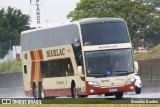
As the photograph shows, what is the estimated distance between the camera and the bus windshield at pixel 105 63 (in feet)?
96.7

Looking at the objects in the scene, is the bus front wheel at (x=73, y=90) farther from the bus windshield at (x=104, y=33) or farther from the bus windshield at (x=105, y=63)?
the bus windshield at (x=104, y=33)

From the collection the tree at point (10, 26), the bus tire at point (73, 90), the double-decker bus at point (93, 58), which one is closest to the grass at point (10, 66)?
the tree at point (10, 26)

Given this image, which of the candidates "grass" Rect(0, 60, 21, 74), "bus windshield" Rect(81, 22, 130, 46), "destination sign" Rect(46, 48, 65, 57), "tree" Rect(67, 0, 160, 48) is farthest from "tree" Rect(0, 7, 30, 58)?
"bus windshield" Rect(81, 22, 130, 46)

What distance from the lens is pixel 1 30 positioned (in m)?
78.5

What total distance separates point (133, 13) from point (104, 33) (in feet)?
149

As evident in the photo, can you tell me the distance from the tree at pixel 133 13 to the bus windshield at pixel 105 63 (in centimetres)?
4312

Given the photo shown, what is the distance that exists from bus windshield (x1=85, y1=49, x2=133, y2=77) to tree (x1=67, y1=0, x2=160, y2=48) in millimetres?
43121

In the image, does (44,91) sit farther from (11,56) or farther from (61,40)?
(11,56)

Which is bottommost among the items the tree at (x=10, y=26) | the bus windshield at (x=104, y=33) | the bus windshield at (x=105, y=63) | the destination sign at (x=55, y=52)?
the bus windshield at (x=105, y=63)

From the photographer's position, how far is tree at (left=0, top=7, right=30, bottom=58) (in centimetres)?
7806

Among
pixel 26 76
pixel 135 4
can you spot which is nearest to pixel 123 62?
pixel 26 76

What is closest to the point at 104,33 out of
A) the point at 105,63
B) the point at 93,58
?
the point at 93,58

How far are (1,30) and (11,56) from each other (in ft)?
12.2

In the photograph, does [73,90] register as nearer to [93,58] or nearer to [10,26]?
[93,58]
